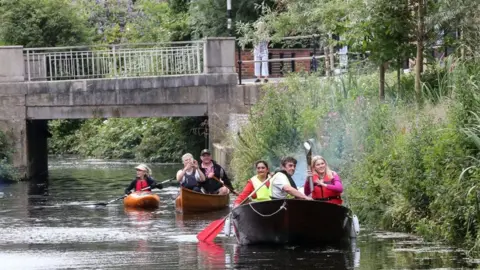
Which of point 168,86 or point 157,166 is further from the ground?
point 168,86

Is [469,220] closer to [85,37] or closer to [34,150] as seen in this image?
[34,150]

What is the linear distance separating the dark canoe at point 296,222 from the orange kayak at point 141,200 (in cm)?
800

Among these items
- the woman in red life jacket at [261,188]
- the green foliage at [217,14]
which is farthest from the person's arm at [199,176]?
the green foliage at [217,14]

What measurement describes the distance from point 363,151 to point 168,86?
13.8 metres

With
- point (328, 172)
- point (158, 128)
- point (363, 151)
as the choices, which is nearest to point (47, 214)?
point (363, 151)

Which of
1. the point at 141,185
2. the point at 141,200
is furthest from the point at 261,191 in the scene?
the point at 141,185

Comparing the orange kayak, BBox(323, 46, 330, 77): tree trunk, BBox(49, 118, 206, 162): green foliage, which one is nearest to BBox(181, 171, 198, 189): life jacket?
the orange kayak

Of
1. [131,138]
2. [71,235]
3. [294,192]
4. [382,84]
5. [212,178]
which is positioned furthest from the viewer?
[131,138]

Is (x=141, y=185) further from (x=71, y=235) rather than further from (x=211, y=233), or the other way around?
(x=211, y=233)

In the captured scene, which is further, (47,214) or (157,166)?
(157,166)

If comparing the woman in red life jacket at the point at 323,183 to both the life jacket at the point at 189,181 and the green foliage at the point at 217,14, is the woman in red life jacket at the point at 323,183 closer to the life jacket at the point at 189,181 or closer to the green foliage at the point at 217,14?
the life jacket at the point at 189,181

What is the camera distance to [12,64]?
110 feet

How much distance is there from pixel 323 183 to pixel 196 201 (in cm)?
688

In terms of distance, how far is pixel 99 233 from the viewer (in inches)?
Result: 794
